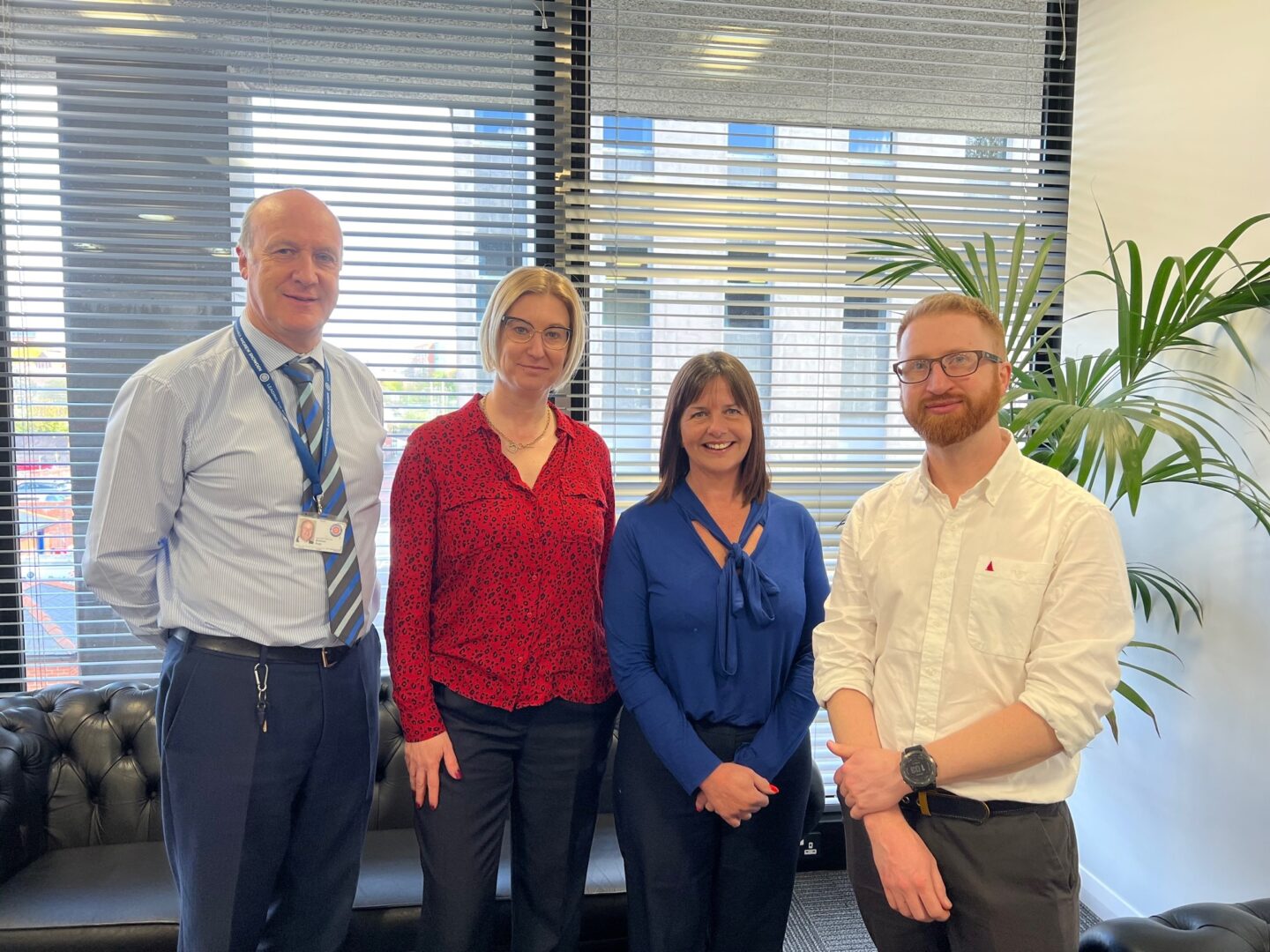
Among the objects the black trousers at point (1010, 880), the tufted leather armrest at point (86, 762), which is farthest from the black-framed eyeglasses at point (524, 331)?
the tufted leather armrest at point (86, 762)

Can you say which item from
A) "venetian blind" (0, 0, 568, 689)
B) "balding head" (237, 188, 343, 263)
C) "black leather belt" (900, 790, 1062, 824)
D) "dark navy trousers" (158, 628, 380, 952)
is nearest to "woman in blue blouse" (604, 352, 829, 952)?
"black leather belt" (900, 790, 1062, 824)

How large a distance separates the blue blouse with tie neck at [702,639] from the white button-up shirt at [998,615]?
19 centimetres

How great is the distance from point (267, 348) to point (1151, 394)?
2483 millimetres

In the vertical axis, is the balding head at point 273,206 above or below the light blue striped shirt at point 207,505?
above

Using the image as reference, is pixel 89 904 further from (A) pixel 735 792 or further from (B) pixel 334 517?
(A) pixel 735 792

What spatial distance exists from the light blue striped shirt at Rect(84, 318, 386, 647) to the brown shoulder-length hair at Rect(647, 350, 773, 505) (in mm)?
762

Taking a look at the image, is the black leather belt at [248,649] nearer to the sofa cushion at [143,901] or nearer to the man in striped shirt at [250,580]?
the man in striped shirt at [250,580]

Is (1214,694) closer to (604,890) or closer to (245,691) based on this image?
(604,890)

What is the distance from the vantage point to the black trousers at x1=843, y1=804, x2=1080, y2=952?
4.56ft

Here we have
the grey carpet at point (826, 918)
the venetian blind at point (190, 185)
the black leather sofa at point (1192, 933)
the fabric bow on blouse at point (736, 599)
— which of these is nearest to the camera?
the black leather sofa at point (1192, 933)

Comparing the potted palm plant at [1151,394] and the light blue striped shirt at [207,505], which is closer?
the light blue striped shirt at [207,505]

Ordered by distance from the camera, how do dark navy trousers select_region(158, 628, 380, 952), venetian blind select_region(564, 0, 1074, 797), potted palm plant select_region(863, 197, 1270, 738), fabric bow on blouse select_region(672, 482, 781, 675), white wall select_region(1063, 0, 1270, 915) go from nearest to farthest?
1. dark navy trousers select_region(158, 628, 380, 952)
2. fabric bow on blouse select_region(672, 482, 781, 675)
3. potted palm plant select_region(863, 197, 1270, 738)
4. white wall select_region(1063, 0, 1270, 915)
5. venetian blind select_region(564, 0, 1074, 797)

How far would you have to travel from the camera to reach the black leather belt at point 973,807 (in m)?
1.42

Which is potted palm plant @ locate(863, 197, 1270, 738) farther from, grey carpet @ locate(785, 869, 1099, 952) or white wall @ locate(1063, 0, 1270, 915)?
grey carpet @ locate(785, 869, 1099, 952)
